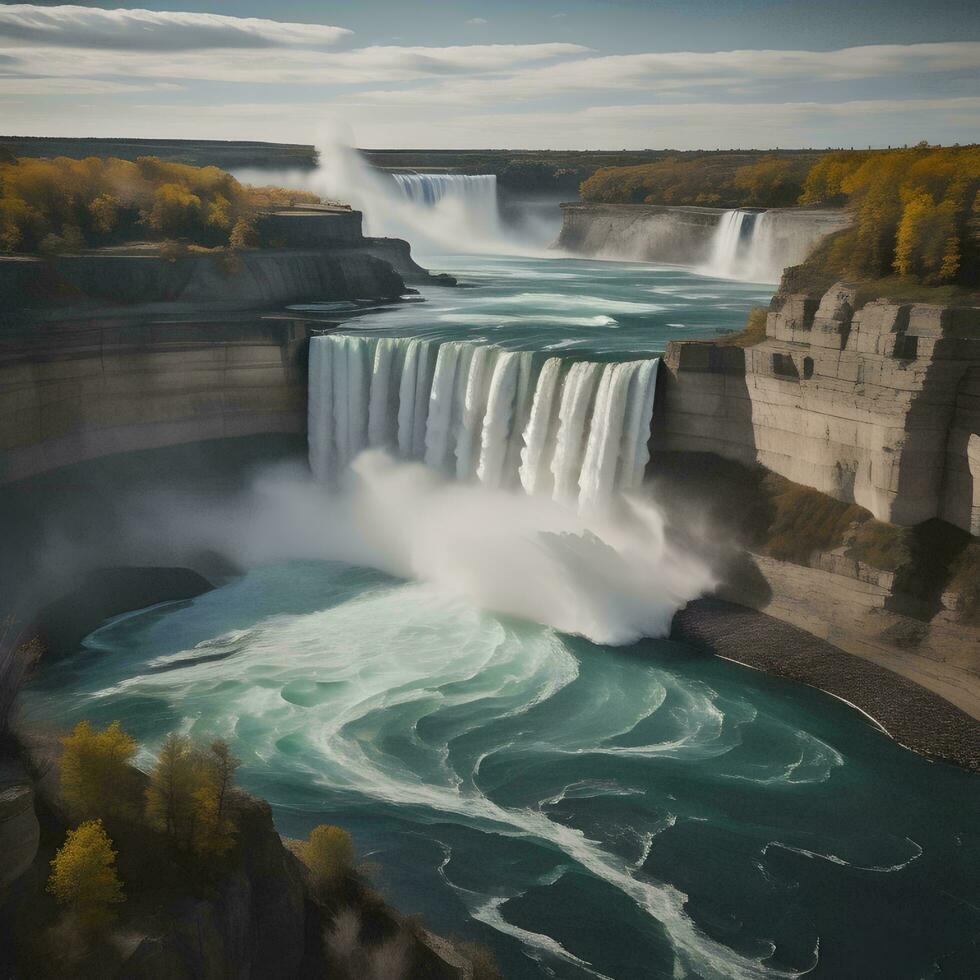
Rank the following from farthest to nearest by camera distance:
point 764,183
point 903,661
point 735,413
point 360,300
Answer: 1. point 764,183
2. point 360,300
3. point 735,413
4. point 903,661

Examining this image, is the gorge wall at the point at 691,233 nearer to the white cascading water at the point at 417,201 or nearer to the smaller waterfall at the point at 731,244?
the smaller waterfall at the point at 731,244

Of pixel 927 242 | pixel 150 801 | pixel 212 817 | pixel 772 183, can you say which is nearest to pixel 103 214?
pixel 927 242

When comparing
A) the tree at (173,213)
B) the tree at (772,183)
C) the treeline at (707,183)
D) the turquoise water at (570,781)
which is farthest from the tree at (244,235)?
the tree at (772,183)

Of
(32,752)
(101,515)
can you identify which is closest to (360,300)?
(101,515)

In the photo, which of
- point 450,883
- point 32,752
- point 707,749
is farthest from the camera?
point 707,749

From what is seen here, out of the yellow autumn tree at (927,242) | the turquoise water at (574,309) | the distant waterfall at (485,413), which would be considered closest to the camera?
the yellow autumn tree at (927,242)

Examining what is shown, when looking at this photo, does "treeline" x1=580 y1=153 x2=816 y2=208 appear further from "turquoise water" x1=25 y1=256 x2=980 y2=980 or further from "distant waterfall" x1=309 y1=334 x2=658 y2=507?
"turquoise water" x1=25 y1=256 x2=980 y2=980

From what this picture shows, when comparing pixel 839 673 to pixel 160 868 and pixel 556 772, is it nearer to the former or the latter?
pixel 556 772

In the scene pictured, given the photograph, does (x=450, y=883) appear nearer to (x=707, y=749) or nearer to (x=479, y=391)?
(x=707, y=749)
